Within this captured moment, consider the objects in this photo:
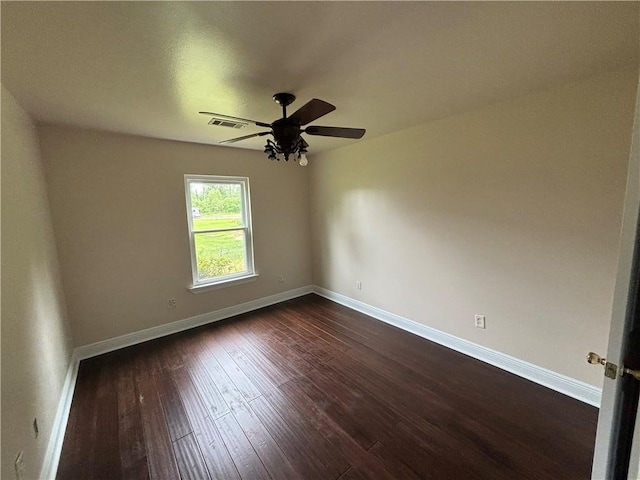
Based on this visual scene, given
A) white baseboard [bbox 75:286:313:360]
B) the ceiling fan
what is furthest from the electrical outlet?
the ceiling fan

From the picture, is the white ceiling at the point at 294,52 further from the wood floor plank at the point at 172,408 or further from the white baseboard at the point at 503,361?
the wood floor plank at the point at 172,408

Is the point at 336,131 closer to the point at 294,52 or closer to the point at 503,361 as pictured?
the point at 294,52

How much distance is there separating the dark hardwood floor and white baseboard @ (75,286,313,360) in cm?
15

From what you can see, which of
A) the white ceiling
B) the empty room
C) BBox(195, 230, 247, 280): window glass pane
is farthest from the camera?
BBox(195, 230, 247, 280): window glass pane

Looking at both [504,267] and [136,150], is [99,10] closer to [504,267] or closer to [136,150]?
[136,150]

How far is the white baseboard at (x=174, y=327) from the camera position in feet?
9.42

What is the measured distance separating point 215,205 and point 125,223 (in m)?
1.06

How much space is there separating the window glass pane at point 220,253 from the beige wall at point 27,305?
1424mm

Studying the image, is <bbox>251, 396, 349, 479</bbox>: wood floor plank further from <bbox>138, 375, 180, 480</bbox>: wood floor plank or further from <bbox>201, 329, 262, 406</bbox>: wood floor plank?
<bbox>138, 375, 180, 480</bbox>: wood floor plank

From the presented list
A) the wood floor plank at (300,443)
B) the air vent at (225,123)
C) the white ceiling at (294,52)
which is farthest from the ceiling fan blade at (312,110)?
the wood floor plank at (300,443)

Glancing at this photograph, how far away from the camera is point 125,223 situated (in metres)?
2.98

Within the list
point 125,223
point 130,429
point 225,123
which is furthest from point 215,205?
point 130,429

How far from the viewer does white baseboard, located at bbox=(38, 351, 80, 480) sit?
156 centimetres

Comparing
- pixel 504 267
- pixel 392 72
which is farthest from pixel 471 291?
pixel 392 72
